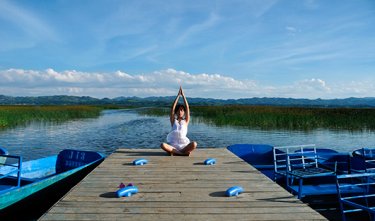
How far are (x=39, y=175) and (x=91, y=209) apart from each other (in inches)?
219

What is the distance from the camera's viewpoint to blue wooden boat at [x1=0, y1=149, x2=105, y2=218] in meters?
5.20

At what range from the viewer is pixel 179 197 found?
13.9 ft

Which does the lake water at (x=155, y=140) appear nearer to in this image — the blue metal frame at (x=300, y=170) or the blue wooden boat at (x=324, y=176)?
the blue wooden boat at (x=324, y=176)

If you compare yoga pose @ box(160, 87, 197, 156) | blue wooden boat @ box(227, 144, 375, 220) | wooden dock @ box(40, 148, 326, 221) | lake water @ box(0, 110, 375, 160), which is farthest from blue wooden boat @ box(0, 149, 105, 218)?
lake water @ box(0, 110, 375, 160)

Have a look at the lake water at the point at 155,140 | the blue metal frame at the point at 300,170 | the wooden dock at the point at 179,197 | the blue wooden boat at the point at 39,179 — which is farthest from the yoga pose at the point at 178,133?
the lake water at the point at 155,140

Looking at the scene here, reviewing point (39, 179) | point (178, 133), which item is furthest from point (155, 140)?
point (39, 179)

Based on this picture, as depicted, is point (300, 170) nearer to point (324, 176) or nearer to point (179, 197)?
point (324, 176)

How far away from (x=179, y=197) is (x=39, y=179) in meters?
3.77

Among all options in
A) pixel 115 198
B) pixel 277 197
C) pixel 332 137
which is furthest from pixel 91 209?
pixel 332 137

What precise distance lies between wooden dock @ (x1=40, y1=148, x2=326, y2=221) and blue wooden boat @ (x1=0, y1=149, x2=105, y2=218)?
0.98 m

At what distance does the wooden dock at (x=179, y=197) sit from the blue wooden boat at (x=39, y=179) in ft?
3.22

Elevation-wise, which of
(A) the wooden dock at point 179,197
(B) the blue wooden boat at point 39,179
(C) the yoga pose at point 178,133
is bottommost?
(B) the blue wooden boat at point 39,179

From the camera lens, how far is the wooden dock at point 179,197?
356 cm

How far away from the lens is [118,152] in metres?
8.28
